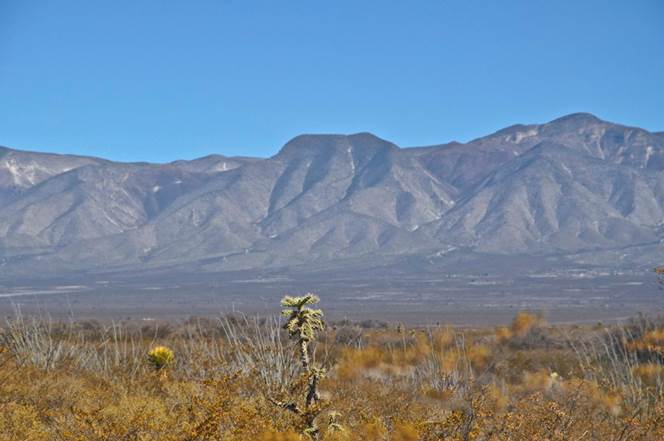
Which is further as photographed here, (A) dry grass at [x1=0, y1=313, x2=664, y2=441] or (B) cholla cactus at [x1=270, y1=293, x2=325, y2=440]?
(B) cholla cactus at [x1=270, y1=293, x2=325, y2=440]

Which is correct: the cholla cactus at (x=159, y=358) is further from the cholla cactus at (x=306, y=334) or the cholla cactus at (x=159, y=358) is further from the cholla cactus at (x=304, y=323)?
the cholla cactus at (x=304, y=323)

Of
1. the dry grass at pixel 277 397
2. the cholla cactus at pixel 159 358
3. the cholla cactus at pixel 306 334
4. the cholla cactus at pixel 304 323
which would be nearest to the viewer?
the dry grass at pixel 277 397

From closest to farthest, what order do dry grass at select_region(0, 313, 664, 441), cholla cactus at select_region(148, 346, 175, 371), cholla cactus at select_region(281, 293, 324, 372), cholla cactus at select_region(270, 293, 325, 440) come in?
dry grass at select_region(0, 313, 664, 441), cholla cactus at select_region(270, 293, 325, 440), cholla cactus at select_region(281, 293, 324, 372), cholla cactus at select_region(148, 346, 175, 371)

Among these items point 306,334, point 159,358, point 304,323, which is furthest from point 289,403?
point 159,358

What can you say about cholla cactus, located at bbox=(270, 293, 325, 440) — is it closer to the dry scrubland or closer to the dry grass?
the dry scrubland

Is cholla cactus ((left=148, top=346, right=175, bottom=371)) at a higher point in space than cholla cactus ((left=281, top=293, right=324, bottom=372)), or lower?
lower

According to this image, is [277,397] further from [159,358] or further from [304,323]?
[159,358]

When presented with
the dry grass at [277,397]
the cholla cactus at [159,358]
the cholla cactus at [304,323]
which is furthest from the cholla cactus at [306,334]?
the cholla cactus at [159,358]

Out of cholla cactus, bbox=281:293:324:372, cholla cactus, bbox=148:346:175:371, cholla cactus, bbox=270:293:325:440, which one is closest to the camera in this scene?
cholla cactus, bbox=270:293:325:440

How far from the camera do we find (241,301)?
389ft

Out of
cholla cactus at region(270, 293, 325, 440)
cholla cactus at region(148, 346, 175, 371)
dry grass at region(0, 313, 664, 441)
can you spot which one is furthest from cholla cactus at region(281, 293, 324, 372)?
cholla cactus at region(148, 346, 175, 371)

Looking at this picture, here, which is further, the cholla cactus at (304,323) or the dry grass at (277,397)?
the cholla cactus at (304,323)

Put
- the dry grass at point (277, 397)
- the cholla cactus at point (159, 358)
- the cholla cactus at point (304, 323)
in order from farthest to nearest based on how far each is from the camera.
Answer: the cholla cactus at point (159, 358)
the cholla cactus at point (304, 323)
the dry grass at point (277, 397)

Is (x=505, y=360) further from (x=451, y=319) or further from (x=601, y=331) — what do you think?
(x=451, y=319)
